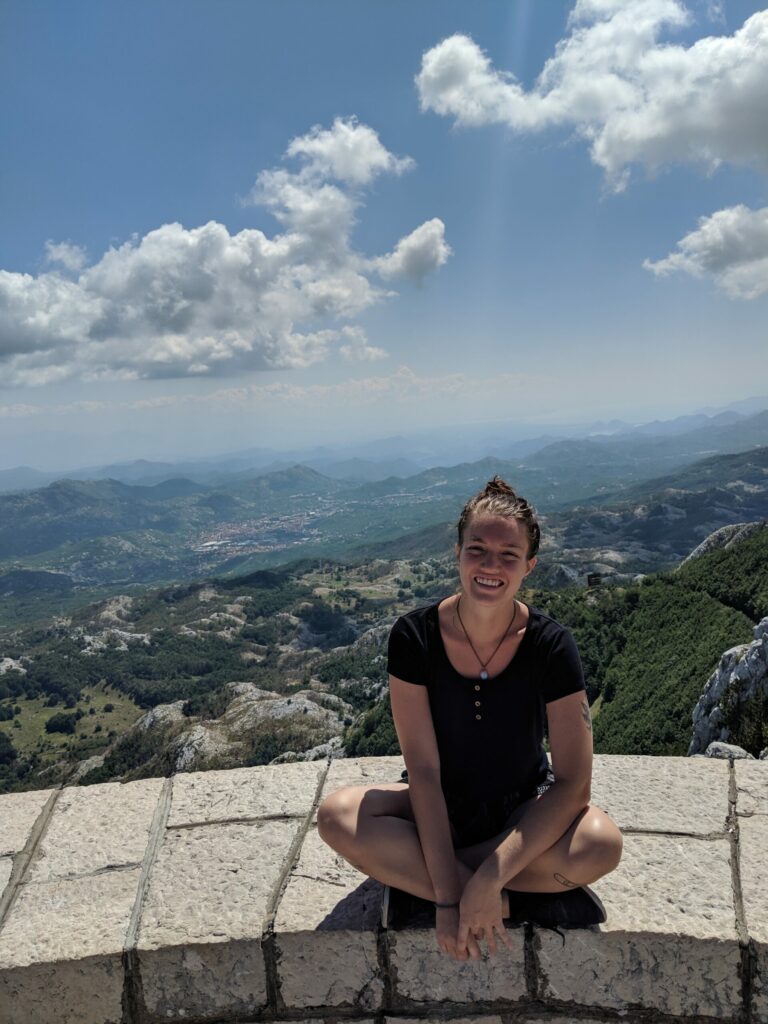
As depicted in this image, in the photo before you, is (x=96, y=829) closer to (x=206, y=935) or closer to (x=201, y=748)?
(x=206, y=935)

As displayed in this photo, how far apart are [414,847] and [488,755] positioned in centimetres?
55

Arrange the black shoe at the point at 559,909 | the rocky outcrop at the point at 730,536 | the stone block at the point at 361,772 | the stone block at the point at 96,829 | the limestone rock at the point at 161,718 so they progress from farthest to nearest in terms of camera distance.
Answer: the limestone rock at the point at 161,718 → the rocky outcrop at the point at 730,536 → the stone block at the point at 361,772 → the stone block at the point at 96,829 → the black shoe at the point at 559,909

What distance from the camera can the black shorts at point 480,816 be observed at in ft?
10.6

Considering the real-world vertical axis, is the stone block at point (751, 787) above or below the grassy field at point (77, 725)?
above

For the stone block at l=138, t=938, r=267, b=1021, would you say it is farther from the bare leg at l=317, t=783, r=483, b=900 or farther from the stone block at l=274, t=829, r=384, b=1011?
the bare leg at l=317, t=783, r=483, b=900

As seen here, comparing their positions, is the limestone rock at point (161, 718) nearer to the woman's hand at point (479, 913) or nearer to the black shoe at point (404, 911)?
the black shoe at point (404, 911)

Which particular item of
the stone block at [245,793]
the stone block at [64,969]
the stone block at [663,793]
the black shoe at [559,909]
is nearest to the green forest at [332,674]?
the stone block at [663,793]

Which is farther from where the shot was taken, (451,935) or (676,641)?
(676,641)

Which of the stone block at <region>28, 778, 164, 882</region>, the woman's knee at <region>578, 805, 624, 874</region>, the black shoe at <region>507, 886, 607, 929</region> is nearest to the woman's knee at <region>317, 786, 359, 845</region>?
the black shoe at <region>507, 886, 607, 929</region>

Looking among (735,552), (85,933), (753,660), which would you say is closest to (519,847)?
(85,933)

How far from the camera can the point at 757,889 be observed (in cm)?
311

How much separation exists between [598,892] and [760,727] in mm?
5589

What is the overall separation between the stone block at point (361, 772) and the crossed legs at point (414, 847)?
104 centimetres

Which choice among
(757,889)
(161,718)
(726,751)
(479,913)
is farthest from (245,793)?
(161,718)
